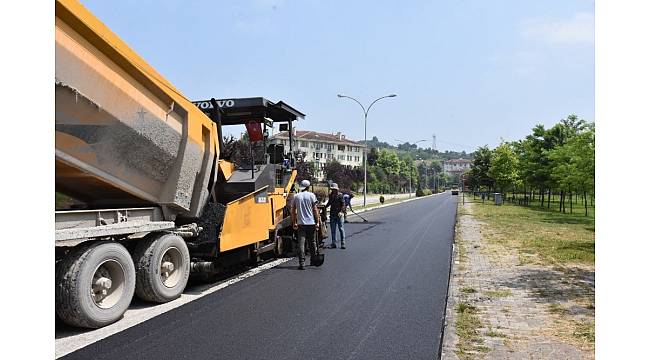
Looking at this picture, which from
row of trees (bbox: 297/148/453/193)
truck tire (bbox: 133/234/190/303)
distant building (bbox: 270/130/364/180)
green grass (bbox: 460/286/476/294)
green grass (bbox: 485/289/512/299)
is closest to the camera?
truck tire (bbox: 133/234/190/303)

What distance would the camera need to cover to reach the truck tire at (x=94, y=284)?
4750 millimetres

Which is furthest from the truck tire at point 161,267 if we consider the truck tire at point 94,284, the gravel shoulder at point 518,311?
the gravel shoulder at point 518,311

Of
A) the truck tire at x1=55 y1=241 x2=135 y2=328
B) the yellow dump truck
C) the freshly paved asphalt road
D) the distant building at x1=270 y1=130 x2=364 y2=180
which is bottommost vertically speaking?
the freshly paved asphalt road

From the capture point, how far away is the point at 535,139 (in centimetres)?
3206

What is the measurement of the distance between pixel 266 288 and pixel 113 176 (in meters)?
2.65

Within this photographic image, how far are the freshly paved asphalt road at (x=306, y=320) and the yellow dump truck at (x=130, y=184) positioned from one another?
549 millimetres

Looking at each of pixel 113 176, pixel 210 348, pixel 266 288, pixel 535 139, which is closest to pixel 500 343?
pixel 210 348

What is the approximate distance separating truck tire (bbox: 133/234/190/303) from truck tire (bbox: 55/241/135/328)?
28 centimetres

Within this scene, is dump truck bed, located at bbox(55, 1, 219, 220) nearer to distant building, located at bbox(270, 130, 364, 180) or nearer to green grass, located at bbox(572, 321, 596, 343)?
green grass, located at bbox(572, 321, 596, 343)

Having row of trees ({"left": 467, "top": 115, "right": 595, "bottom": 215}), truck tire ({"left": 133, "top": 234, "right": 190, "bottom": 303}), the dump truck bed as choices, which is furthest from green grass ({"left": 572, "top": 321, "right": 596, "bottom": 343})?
row of trees ({"left": 467, "top": 115, "right": 595, "bottom": 215})

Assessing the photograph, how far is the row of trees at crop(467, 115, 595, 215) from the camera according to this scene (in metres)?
21.3

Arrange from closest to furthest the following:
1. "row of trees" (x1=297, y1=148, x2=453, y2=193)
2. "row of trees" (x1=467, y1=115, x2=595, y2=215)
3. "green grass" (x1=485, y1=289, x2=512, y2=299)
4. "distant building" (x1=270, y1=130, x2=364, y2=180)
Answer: "green grass" (x1=485, y1=289, x2=512, y2=299) < "row of trees" (x1=467, y1=115, x2=595, y2=215) < "row of trees" (x1=297, y1=148, x2=453, y2=193) < "distant building" (x1=270, y1=130, x2=364, y2=180)

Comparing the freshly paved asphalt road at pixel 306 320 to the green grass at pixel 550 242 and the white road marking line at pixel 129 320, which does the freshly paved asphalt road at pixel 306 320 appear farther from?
the green grass at pixel 550 242

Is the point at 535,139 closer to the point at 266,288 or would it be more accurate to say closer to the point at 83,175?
the point at 266,288
